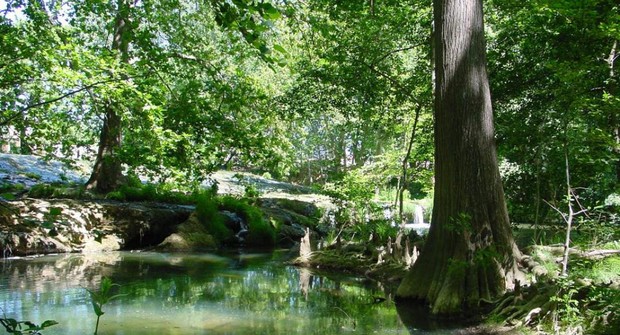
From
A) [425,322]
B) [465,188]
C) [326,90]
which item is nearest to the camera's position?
[425,322]

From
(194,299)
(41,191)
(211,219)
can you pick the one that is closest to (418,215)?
(211,219)

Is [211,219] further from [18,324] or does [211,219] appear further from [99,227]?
[18,324]

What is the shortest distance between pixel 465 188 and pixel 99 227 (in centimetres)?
1030

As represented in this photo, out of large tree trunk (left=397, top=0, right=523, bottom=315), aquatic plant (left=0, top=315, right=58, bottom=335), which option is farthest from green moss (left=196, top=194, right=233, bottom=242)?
aquatic plant (left=0, top=315, right=58, bottom=335)

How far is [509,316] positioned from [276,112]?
761cm

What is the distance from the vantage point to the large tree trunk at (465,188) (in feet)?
20.4

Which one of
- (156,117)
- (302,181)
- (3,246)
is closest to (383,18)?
(156,117)

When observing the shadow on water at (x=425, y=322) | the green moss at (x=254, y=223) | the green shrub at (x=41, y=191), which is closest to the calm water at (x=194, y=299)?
the shadow on water at (x=425, y=322)

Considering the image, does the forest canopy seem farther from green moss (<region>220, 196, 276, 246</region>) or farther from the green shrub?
green moss (<region>220, 196, 276, 246</region>)

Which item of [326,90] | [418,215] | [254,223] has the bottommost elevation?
[254,223]

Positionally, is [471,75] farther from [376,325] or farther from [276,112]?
[276,112]

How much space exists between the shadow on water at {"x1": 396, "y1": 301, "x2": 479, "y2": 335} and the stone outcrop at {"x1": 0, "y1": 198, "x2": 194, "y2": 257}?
24.8 ft

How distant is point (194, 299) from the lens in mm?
7395

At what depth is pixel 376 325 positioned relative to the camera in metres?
6.05
